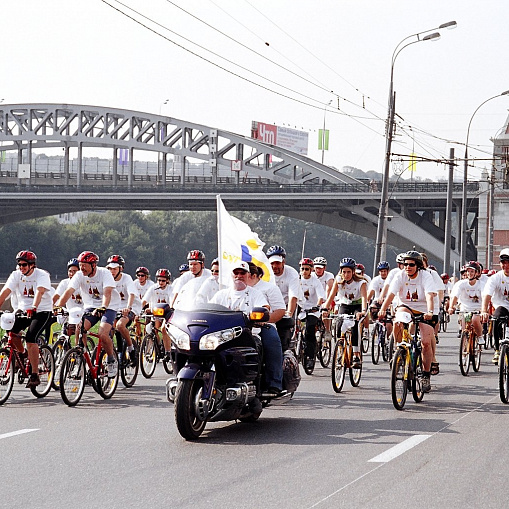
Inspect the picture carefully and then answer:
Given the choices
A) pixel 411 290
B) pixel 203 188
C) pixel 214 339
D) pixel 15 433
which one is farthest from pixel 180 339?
pixel 203 188

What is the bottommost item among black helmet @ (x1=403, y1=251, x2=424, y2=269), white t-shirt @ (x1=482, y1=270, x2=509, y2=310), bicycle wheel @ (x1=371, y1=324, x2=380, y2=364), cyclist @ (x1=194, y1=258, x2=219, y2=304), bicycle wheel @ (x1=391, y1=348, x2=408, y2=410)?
bicycle wheel @ (x1=371, y1=324, x2=380, y2=364)

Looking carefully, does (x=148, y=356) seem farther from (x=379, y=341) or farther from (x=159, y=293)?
(x=379, y=341)

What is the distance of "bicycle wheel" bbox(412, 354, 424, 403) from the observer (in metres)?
11.3

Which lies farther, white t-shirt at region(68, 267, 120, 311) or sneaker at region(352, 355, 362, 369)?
sneaker at region(352, 355, 362, 369)

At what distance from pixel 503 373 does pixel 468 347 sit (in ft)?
13.8

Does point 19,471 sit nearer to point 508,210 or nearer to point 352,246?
point 508,210

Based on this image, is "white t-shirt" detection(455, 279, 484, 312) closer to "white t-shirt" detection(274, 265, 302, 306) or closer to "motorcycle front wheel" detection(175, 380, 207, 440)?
"white t-shirt" detection(274, 265, 302, 306)

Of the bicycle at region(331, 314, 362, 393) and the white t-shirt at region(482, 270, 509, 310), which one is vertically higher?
the white t-shirt at region(482, 270, 509, 310)

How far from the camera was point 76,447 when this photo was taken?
8273 millimetres

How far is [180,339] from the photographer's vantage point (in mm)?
8664

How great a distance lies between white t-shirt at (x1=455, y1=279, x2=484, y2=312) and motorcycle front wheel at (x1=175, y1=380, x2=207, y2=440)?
9044mm

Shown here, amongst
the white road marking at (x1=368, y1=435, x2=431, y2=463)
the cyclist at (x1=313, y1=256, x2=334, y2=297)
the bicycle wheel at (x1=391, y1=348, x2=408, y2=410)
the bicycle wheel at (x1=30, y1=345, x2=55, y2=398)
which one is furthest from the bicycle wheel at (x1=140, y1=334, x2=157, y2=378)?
the white road marking at (x1=368, y1=435, x2=431, y2=463)

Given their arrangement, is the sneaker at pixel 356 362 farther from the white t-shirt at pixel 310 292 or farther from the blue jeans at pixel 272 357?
the blue jeans at pixel 272 357

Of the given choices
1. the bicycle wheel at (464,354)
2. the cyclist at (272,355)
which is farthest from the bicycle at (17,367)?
the bicycle wheel at (464,354)
